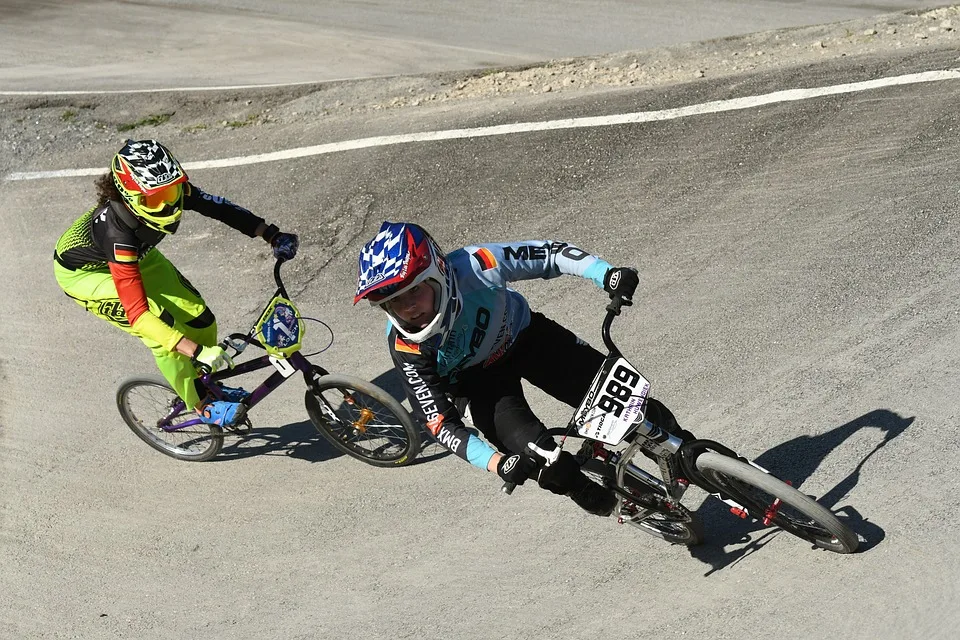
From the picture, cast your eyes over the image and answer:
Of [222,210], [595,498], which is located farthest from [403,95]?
[595,498]

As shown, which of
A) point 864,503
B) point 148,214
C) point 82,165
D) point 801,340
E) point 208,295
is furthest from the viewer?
point 82,165

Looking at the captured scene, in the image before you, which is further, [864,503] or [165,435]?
[165,435]

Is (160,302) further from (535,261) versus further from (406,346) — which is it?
(535,261)

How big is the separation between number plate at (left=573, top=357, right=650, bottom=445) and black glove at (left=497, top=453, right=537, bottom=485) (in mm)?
341

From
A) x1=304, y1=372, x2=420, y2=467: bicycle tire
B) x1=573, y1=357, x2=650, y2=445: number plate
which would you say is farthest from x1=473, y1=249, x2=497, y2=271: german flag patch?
x1=304, y1=372, x2=420, y2=467: bicycle tire

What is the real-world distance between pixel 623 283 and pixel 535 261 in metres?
0.63

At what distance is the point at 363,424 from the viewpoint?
22.9 ft

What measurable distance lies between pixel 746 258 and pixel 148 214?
17.2 ft

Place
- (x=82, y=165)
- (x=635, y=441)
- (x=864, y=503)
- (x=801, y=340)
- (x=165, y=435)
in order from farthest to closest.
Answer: (x=82, y=165) < (x=165, y=435) < (x=801, y=340) < (x=864, y=503) < (x=635, y=441)

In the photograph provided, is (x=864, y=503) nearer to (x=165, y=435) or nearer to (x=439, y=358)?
(x=439, y=358)

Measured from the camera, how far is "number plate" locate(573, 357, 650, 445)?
465 centimetres

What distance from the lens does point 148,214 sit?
612 cm

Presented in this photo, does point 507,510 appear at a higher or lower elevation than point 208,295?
higher

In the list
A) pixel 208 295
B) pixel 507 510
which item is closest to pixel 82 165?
pixel 208 295
